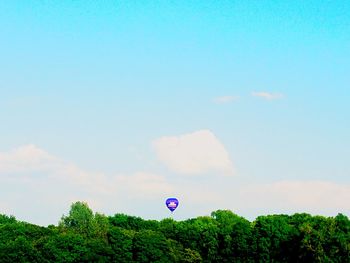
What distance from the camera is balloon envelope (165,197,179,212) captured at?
10544cm

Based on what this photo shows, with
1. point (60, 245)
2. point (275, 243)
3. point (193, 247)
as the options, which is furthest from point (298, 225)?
point (60, 245)

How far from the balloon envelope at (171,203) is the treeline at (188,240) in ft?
24.4

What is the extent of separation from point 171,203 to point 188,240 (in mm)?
14880

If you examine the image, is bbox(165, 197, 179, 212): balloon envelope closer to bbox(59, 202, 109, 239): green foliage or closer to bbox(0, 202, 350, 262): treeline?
bbox(0, 202, 350, 262): treeline

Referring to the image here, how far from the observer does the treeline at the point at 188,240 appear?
80312mm

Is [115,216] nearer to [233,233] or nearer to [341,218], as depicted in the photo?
[233,233]

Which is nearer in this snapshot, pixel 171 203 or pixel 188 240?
pixel 188 240

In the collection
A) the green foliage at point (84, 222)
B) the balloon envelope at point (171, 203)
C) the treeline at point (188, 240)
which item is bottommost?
the treeline at point (188, 240)

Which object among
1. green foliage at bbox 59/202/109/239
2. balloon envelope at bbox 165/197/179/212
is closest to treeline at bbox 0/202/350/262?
green foliage at bbox 59/202/109/239

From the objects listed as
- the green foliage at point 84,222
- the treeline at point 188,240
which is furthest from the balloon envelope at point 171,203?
the green foliage at point 84,222

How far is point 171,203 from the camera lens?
10575cm

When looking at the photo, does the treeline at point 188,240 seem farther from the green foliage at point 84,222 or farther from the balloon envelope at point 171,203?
the balloon envelope at point 171,203

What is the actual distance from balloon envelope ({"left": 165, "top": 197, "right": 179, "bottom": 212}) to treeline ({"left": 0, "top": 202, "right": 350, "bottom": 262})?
293 inches

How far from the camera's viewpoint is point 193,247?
90.8 m
